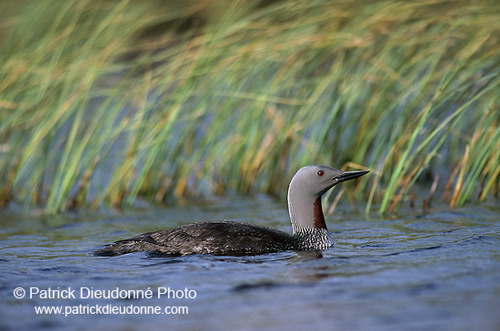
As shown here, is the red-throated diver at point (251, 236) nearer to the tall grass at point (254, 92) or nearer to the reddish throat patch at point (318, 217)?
the reddish throat patch at point (318, 217)

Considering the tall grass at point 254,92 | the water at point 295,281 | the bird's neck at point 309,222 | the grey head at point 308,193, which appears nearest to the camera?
the water at point 295,281

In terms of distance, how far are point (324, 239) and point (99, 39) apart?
2.98 meters

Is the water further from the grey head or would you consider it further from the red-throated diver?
the grey head

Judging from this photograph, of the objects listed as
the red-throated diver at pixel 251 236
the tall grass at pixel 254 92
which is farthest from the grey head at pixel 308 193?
the tall grass at pixel 254 92

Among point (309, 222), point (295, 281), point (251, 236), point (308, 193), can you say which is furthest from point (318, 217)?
point (295, 281)

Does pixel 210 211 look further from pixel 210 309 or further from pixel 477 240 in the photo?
pixel 210 309

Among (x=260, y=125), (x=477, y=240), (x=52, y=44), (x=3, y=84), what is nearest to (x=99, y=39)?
(x=52, y=44)

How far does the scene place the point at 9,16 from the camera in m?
9.04

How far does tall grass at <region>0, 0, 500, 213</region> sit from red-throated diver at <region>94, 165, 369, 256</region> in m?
0.79

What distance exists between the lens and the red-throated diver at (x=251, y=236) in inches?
249

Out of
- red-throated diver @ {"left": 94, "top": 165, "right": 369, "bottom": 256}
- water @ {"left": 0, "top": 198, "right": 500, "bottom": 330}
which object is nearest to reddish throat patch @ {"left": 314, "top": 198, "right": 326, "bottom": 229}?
red-throated diver @ {"left": 94, "top": 165, "right": 369, "bottom": 256}

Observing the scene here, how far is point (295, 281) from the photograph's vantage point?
207 inches

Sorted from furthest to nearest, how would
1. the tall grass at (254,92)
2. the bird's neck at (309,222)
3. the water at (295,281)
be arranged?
the tall grass at (254,92) → the bird's neck at (309,222) → the water at (295,281)

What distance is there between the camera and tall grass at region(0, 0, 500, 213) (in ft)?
24.7
